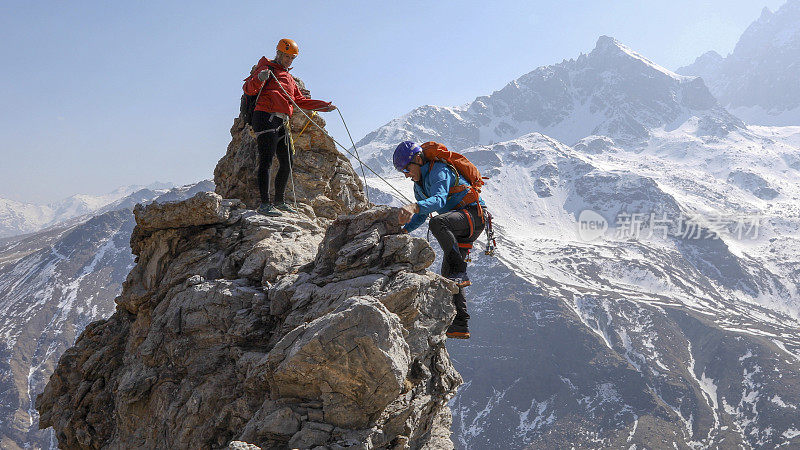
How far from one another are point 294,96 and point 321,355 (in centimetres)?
816

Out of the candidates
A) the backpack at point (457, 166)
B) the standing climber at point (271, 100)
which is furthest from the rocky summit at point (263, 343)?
the standing climber at point (271, 100)

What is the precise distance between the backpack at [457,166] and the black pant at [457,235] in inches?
9.3

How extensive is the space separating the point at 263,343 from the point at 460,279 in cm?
369

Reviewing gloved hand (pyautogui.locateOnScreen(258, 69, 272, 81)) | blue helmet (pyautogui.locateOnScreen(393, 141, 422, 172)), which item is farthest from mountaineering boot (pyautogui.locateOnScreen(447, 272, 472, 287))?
gloved hand (pyautogui.locateOnScreen(258, 69, 272, 81))

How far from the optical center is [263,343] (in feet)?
30.2

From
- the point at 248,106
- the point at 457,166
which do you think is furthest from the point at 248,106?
the point at 457,166

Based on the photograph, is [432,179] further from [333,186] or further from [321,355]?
[333,186]

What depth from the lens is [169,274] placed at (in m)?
11.7

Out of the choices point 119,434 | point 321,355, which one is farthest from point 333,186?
point 321,355

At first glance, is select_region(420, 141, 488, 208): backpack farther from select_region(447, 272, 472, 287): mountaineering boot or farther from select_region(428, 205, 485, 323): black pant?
select_region(447, 272, 472, 287): mountaineering boot

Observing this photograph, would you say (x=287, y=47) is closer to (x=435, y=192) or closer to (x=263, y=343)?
(x=435, y=192)

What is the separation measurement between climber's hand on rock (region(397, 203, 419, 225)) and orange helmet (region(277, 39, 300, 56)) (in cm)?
604

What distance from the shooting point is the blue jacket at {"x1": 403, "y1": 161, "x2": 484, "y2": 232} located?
855 cm

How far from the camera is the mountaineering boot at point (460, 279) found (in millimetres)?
9331
